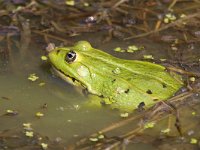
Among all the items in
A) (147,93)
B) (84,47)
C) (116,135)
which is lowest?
(116,135)

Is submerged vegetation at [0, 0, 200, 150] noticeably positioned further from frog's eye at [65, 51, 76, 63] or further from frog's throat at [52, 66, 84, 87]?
frog's eye at [65, 51, 76, 63]

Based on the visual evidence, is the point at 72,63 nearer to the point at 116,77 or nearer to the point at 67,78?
the point at 67,78

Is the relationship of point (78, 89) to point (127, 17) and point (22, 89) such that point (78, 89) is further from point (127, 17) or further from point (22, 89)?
point (127, 17)

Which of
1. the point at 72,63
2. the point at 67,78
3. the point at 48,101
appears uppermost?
the point at 72,63

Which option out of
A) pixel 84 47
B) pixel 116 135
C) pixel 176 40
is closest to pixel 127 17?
pixel 176 40

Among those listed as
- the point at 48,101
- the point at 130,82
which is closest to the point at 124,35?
the point at 130,82

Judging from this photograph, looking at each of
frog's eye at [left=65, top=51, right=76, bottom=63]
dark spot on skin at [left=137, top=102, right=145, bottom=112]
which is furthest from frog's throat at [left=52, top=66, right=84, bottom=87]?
dark spot on skin at [left=137, top=102, right=145, bottom=112]
